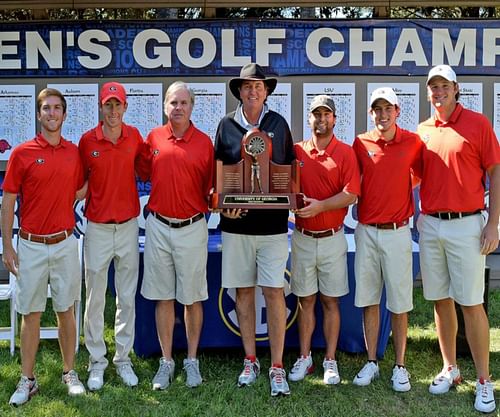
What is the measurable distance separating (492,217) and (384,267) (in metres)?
0.74

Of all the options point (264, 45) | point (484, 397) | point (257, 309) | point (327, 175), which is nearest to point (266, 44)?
point (264, 45)

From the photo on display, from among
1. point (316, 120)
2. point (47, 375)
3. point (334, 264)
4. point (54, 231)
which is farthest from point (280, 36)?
→ point (47, 375)

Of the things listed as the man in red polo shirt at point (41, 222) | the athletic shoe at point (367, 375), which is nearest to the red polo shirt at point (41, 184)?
the man in red polo shirt at point (41, 222)

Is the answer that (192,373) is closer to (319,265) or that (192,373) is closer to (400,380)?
(319,265)

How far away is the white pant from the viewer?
3.64 m

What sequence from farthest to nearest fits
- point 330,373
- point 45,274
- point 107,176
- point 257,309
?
point 257,309, point 330,373, point 107,176, point 45,274

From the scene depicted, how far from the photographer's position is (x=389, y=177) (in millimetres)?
3586

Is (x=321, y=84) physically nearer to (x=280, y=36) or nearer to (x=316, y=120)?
(x=280, y=36)

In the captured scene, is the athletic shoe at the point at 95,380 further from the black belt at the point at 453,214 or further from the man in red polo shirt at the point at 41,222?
the black belt at the point at 453,214

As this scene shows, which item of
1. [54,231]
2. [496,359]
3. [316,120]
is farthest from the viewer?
[496,359]

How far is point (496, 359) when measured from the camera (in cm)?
426

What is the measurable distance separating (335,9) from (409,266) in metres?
3.43

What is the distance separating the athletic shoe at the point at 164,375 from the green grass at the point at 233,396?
0.05m

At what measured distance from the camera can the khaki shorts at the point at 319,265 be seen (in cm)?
373
